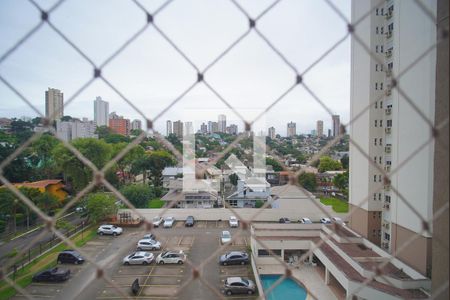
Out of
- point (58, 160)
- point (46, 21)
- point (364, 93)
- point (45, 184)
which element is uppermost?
point (364, 93)

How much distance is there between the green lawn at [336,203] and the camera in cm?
789

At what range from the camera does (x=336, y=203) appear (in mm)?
8797

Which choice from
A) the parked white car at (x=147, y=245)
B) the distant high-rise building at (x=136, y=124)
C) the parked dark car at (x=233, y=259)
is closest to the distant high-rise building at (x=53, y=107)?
the parked dark car at (x=233, y=259)

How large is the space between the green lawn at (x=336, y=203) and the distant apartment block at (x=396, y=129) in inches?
99.3

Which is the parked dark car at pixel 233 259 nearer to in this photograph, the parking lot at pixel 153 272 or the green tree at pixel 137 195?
the parking lot at pixel 153 272

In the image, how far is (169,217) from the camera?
6.91m

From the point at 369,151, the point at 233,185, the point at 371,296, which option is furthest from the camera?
the point at 233,185

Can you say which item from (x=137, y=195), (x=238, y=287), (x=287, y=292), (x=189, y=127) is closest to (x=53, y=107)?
(x=238, y=287)

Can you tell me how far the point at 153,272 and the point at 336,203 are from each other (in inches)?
240

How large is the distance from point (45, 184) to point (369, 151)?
681cm

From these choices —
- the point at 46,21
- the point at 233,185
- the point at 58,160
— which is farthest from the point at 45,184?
the point at 46,21

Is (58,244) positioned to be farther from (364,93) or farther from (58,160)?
(364,93)

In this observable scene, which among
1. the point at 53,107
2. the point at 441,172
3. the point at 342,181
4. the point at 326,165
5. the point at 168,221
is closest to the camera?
the point at 441,172

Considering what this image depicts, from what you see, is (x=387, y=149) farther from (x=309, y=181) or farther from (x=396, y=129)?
(x=309, y=181)
